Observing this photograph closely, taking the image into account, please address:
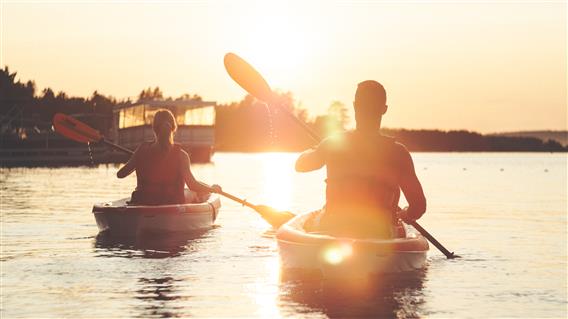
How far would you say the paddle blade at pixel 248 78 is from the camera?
13.0 metres

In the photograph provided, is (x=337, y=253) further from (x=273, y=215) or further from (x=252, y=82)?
(x=273, y=215)

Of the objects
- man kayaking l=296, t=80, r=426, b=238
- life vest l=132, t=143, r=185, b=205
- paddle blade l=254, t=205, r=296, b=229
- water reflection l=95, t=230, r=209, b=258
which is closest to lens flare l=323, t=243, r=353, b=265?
man kayaking l=296, t=80, r=426, b=238

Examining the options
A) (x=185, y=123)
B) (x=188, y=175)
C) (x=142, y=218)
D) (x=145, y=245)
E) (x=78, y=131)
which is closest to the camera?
(x=145, y=245)

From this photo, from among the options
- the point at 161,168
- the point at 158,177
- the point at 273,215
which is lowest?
the point at 273,215

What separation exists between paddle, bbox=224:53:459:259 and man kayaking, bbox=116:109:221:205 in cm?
163

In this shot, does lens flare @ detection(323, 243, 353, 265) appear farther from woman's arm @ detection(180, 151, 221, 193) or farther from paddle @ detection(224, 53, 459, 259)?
woman's arm @ detection(180, 151, 221, 193)

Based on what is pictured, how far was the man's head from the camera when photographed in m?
9.05

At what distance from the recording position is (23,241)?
15.5m

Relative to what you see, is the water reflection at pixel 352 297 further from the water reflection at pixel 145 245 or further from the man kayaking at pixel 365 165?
the water reflection at pixel 145 245

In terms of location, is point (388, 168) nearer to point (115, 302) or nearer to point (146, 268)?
point (115, 302)

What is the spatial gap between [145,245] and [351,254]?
19.7 feet

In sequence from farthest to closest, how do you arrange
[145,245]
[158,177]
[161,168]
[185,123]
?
[185,123] < [158,177] < [161,168] < [145,245]

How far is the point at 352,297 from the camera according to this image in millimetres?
9836

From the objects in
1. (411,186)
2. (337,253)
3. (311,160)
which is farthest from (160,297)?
(411,186)
